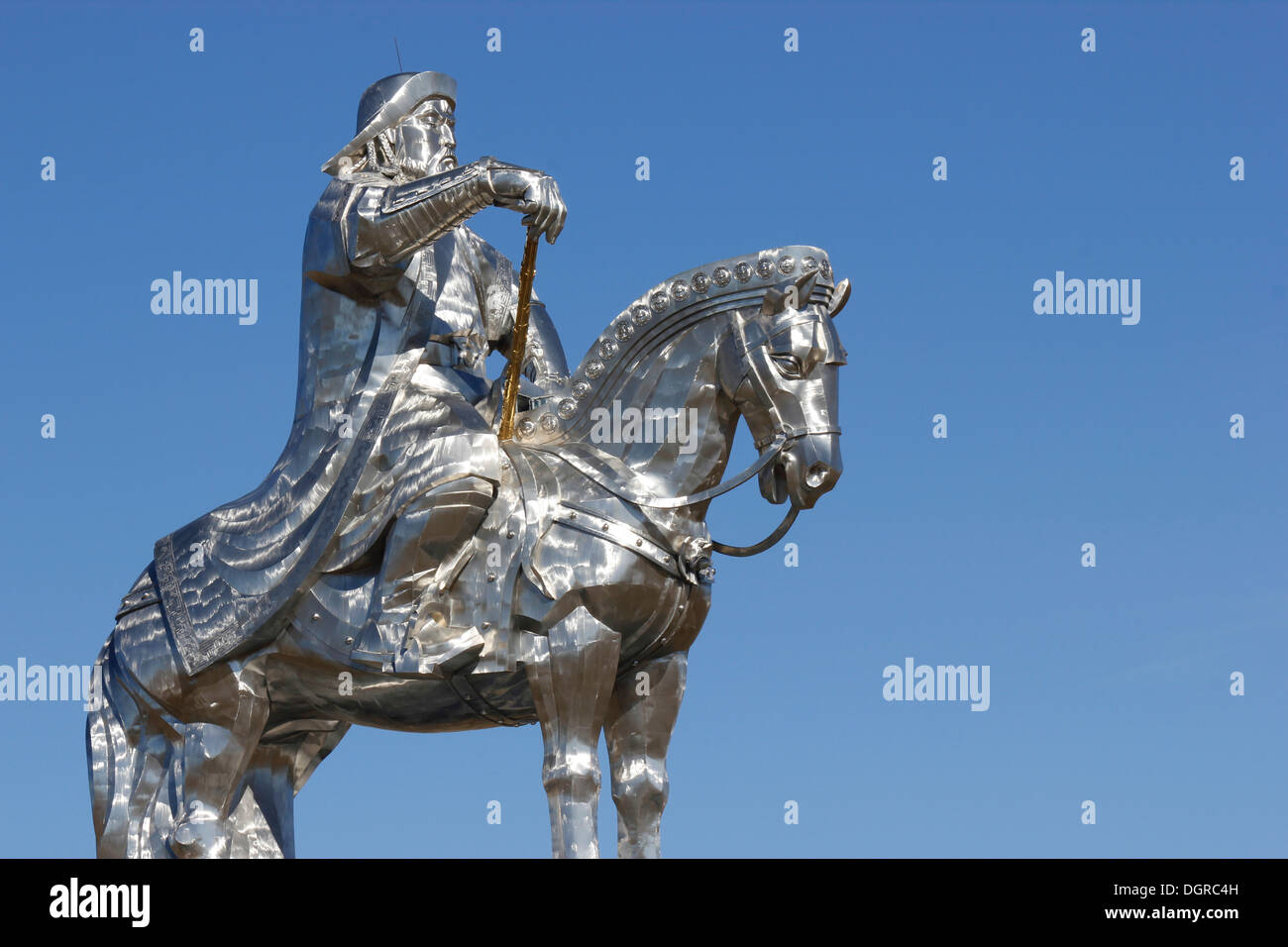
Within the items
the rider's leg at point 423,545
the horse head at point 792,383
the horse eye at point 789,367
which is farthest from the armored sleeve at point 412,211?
the horse eye at point 789,367

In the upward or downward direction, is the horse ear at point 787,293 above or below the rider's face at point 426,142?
below

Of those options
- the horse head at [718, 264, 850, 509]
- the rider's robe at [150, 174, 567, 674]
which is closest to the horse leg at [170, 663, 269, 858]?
the rider's robe at [150, 174, 567, 674]

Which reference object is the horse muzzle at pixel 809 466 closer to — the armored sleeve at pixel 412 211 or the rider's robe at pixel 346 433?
the rider's robe at pixel 346 433

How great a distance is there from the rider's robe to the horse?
20 cm

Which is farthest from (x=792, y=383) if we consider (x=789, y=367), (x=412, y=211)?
(x=412, y=211)

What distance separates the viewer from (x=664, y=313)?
12.5m

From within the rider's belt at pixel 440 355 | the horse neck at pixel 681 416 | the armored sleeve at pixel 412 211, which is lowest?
the horse neck at pixel 681 416

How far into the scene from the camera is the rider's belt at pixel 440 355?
13.3 metres

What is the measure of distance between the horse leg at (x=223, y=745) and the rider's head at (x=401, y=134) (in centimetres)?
304

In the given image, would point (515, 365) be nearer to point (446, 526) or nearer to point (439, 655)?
point (446, 526)

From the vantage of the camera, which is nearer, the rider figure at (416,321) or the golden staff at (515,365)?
the rider figure at (416,321)
